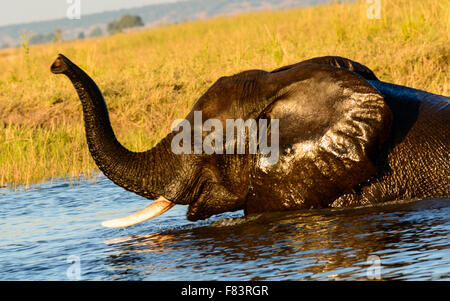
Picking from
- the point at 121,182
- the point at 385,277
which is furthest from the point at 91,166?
the point at 385,277

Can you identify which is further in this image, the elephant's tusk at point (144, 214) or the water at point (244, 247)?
the elephant's tusk at point (144, 214)

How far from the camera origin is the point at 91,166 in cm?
1001

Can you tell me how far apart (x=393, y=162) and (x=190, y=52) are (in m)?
10.0

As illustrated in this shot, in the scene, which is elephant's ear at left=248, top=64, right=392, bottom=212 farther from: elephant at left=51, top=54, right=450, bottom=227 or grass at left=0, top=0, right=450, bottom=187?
grass at left=0, top=0, right=450, bottom=187

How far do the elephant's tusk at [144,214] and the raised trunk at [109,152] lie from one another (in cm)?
6

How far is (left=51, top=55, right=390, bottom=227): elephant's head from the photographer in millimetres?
5254

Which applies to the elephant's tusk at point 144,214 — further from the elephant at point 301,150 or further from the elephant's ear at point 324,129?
the elephant's ear at point 324,129

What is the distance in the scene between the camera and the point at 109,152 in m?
5.49

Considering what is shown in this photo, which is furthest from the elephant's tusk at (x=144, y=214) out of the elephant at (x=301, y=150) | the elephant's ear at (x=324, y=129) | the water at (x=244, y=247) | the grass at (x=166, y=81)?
the grass at (x=166, y=81)

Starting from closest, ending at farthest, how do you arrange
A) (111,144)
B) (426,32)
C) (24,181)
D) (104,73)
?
(111,144), (24,181), (426,32), (104,73)

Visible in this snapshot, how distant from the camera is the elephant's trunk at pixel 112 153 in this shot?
5.36 m

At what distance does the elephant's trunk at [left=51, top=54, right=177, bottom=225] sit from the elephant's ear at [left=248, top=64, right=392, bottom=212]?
2.26 ft

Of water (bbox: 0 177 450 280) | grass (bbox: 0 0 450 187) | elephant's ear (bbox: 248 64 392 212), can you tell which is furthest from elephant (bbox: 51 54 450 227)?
grass (bbox: 0 0 450 187)
